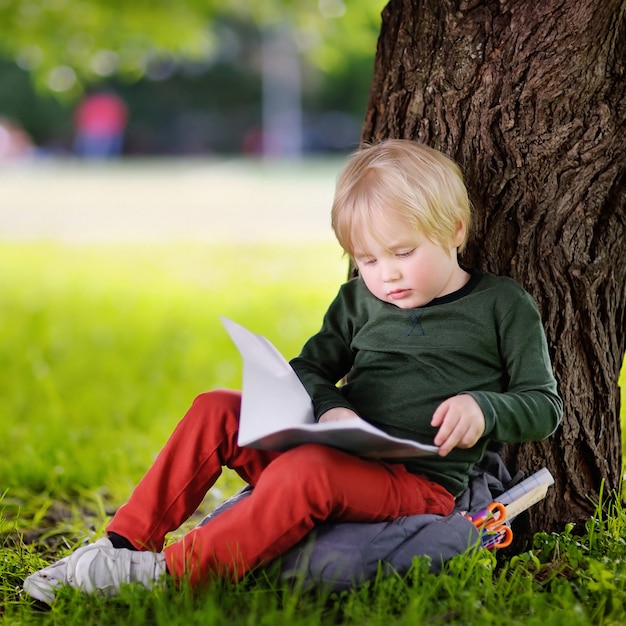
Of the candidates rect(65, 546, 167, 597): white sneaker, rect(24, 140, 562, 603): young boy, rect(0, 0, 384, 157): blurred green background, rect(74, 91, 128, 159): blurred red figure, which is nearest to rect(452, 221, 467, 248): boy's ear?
rect(24, 140, 562, 603): young boy

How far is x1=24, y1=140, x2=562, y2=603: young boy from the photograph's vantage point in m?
2.34

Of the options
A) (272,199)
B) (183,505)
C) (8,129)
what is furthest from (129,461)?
(8,129)

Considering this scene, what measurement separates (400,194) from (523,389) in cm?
58

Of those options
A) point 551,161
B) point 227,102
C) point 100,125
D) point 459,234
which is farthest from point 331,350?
point 227,102

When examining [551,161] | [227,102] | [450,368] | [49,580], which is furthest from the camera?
[227,102]

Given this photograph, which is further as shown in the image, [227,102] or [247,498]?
[227,102]

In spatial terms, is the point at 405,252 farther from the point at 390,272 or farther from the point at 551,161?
the point at 551,161

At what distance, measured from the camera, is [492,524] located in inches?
101

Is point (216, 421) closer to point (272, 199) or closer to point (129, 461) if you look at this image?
point (129, 461)

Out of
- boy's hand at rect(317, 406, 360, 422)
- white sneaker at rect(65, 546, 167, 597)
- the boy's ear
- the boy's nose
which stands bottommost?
white sneaker at rect(65, 546, 167, 597)

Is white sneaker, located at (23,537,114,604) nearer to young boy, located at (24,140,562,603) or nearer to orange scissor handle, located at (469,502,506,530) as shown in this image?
young boy, located at (24,140,562,603)

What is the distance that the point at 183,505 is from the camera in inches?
101

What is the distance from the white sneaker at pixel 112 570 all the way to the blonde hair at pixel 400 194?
94 centimetres

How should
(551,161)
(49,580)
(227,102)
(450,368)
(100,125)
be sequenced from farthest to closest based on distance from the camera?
1. (227,102)
2. (100,125)
3. (551,161)
4. (450,368)
5. (49,580)
